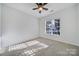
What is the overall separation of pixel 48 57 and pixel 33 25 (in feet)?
2.21

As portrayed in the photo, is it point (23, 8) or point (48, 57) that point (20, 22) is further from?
point (48, 57)

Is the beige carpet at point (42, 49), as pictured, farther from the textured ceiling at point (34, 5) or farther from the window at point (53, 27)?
the textured ceiling at point (34, 5)

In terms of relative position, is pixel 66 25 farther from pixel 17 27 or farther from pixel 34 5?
pixel 17 27

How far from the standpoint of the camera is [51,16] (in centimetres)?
190

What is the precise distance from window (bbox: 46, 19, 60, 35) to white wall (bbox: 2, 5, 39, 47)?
0.22 m

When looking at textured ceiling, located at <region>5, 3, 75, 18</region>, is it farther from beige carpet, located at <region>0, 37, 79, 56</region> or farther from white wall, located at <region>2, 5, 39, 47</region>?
beige carpet, located at <region>0, 37, 79, 56</region>

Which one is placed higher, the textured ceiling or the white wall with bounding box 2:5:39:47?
the textured ceiling

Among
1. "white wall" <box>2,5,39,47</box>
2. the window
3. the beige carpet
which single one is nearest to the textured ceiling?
"white wall" <box>2,5,39,47</box>

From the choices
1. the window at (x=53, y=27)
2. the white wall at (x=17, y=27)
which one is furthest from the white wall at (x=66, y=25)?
the white wall at (x=17, y=27)

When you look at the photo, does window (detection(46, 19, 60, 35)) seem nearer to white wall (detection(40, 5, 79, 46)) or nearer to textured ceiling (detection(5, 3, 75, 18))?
white wall (detection(40, 5, 79, 46))

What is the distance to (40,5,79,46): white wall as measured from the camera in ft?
6.00

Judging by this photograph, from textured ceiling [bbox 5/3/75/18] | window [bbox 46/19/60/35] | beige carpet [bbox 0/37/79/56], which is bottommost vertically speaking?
beige carpet [bbox 0/37/79/56]

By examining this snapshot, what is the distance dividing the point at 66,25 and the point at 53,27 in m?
0.28

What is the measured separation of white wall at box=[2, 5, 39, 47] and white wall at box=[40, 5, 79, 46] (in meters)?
0.20
